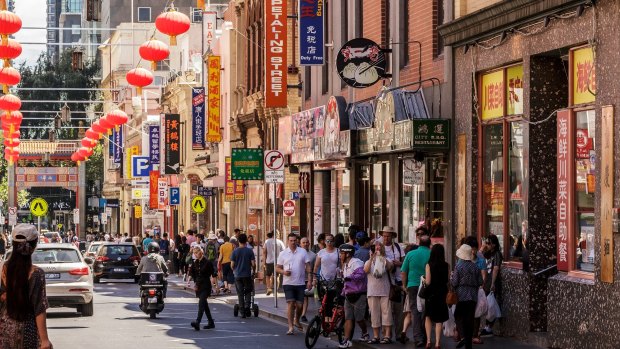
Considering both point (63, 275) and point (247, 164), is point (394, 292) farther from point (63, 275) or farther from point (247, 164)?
point (247, 164)

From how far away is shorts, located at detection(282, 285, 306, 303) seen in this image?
26453 millimetres

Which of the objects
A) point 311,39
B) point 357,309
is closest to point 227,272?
point 311,39

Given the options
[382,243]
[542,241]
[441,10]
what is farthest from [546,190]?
[441,10]

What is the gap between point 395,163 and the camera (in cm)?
3156

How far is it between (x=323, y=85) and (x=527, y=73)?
1757cm

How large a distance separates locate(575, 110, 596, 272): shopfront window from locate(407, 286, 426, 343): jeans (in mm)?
2703

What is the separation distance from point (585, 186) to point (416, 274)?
309 cm

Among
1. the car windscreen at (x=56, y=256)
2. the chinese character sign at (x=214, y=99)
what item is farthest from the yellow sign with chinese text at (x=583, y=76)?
the chinese character sign at (x=214, y=99)

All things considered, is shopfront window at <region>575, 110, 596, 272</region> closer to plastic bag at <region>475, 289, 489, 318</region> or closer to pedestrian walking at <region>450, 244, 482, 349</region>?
pedestrian walking at <region>450, 244, 482, 349</region>

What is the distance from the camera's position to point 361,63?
101 feet

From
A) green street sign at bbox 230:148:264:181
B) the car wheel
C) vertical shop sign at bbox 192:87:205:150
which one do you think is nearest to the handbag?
the car wheel

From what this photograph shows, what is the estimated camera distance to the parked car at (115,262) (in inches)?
1960

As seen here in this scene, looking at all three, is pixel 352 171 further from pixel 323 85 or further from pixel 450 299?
pixel 450 299

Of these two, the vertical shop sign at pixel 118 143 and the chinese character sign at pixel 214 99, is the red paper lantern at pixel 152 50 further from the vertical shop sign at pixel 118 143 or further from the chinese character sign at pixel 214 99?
the vertical shop sign at pixel 118 143
